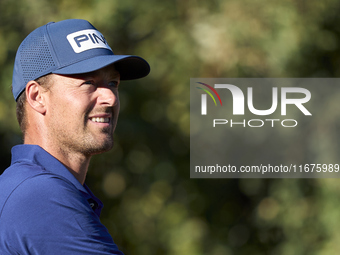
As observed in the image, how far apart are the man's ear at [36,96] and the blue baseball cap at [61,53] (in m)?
0.02

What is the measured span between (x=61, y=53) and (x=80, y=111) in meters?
0.17

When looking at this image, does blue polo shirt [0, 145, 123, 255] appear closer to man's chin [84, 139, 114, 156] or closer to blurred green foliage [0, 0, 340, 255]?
man's chin [84, 139, 114, 156]

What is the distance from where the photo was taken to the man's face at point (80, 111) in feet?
4.58

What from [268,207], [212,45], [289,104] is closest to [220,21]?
[212,45]

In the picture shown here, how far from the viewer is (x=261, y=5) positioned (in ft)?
11.0

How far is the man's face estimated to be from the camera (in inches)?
54.9

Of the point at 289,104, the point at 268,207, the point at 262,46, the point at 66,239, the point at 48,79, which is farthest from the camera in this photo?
the point at 268,207

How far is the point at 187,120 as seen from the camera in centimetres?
360

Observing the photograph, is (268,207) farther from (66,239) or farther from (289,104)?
(66,239)

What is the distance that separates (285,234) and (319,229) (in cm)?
28
